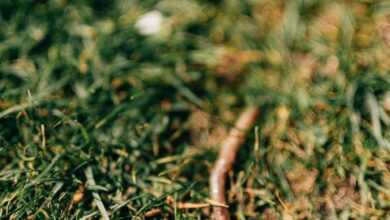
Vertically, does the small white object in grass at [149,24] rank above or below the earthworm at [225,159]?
above

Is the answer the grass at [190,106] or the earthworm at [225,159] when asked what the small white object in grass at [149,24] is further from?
the earthworm at [225,159]

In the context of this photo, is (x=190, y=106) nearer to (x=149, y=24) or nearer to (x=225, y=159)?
(x=225, y=159)

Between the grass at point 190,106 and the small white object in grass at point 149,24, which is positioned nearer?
the grass at point 190,106

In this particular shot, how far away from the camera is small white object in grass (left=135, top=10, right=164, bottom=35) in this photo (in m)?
1.71

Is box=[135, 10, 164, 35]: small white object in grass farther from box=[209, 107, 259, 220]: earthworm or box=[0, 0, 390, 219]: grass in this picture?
box=[209, 107, 259, 220]: earthworm

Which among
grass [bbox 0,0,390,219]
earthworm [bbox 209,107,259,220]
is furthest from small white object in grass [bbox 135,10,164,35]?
earthworm [bbox 209,107,259,220]

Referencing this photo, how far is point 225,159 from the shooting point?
1.45 m

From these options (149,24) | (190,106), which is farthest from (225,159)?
(149,24)

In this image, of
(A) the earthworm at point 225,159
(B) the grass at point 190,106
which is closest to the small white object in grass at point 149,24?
(B) the grass at point 190,106

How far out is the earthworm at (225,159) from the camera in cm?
134

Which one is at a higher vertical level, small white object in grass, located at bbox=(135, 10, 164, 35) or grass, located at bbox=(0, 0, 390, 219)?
small white object in grass, located at bbox=(135, 10, 164, 35)

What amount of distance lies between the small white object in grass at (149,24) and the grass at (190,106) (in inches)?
0.9

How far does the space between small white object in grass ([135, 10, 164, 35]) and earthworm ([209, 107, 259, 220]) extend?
0.48 metres

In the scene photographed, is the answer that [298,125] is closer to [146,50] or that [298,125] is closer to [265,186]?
[265,186]
